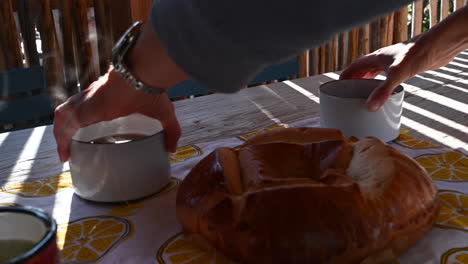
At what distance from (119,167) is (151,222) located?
108 millimetres

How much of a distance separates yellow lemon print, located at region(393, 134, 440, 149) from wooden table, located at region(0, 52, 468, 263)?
5cm

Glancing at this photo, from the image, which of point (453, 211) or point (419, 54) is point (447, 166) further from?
point (419, 54)

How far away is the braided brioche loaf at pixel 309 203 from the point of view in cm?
59

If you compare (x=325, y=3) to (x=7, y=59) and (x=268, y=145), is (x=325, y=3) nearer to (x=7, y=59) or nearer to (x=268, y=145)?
(x=268, y=145)

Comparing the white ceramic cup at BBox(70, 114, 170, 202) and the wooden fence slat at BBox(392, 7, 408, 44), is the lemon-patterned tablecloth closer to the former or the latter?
the white ceramic cup at BBox(70, 114, 170, 202)

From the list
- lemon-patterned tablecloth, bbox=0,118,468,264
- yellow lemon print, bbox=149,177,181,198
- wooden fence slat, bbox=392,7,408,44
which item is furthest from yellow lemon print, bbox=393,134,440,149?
wooden fence slat, bbox=392,7,408,44

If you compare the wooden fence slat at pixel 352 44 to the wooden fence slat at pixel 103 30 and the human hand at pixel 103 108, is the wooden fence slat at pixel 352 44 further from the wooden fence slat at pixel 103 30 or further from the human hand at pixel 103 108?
the human hand at pixel 103 108

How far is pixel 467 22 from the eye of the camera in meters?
1.06

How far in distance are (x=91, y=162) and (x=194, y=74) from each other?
0.99 feet

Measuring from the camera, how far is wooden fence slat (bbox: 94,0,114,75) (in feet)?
7.80

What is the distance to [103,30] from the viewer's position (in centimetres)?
243

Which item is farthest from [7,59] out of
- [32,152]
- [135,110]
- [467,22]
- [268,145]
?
[467,22]

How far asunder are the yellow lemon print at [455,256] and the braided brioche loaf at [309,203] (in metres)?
0.04

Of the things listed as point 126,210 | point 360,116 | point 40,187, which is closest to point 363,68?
point 360,116
